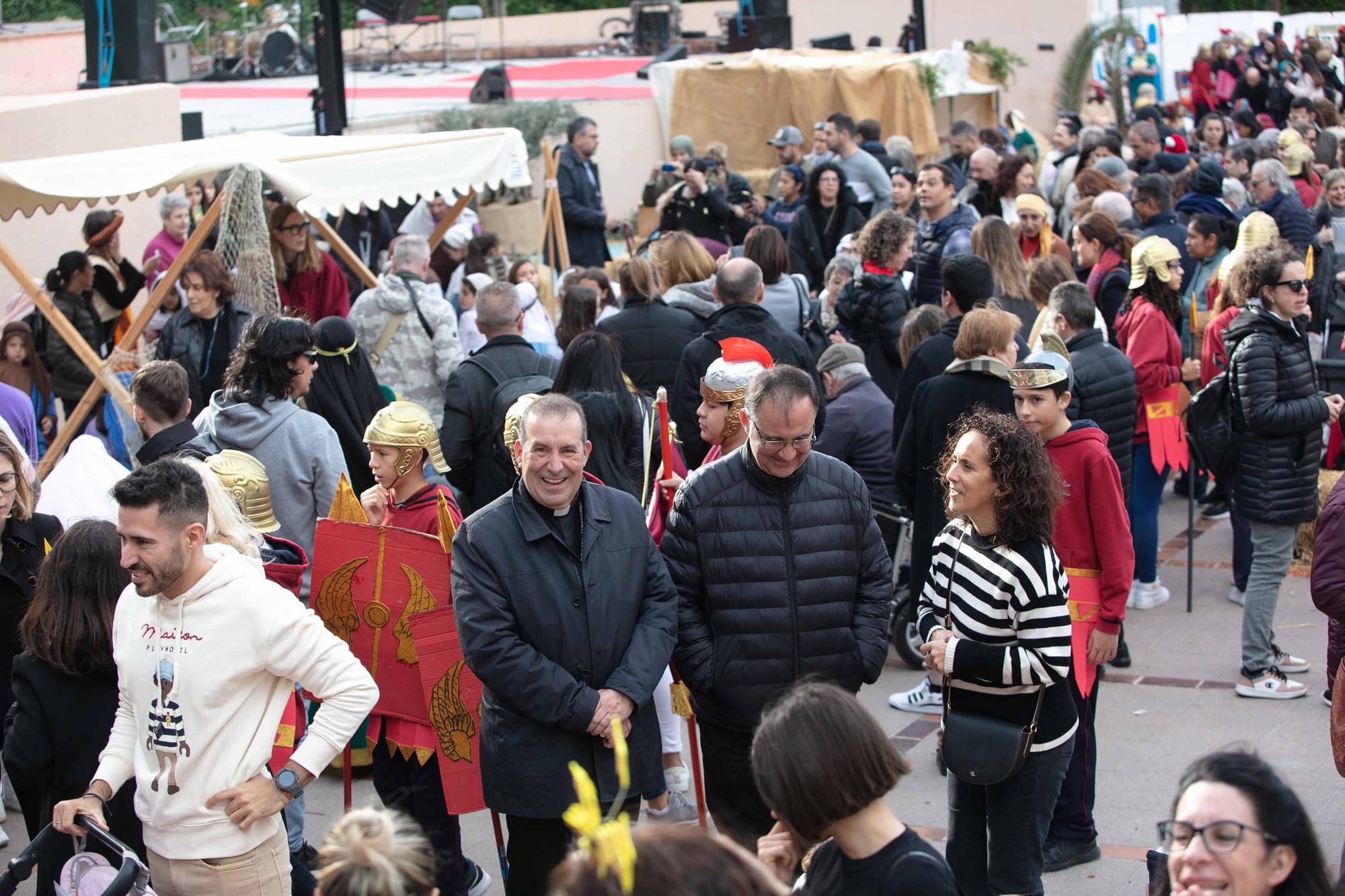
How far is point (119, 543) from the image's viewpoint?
3.81 m

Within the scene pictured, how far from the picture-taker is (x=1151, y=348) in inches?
289

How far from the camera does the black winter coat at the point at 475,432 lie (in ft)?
20.2

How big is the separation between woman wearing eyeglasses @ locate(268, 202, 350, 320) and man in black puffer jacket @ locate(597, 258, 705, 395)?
2257mm

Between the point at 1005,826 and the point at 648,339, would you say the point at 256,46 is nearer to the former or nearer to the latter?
the point at 648,339

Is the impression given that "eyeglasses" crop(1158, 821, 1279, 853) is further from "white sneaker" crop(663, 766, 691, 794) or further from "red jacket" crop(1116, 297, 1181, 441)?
→ "red jacket" crop(1116, 297, 1181, 441)

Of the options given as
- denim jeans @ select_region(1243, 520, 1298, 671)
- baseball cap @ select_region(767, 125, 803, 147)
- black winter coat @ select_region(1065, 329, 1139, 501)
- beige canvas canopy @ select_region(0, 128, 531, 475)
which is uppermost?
baseball cap @ select_region(767, 125, 803, 147)

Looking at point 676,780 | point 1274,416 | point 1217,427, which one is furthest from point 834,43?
point 676,780

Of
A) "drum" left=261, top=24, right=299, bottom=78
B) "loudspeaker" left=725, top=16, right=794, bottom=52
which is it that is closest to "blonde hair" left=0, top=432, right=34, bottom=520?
"loudspeaker" left=725, top=16, right=794, bottom=52

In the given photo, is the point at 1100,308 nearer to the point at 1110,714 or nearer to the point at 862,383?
the point at 862,383

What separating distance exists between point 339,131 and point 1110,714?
8.70m

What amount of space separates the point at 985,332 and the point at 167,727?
3640mm

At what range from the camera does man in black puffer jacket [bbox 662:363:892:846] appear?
407 cm

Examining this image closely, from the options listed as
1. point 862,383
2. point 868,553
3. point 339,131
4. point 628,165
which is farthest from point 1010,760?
point 628,165

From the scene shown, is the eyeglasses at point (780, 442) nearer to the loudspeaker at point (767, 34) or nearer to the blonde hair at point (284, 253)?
the blonde hair at point (284, 253)
